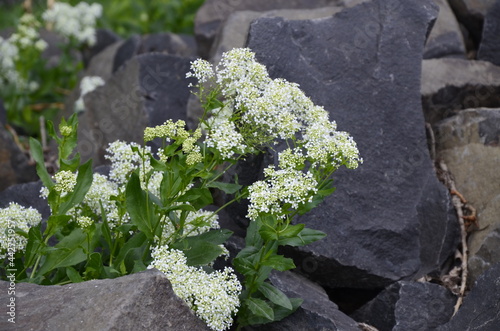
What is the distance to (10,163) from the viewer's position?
211 inches

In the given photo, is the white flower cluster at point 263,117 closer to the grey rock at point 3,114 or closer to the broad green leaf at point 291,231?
the broad green leaf at point 291,231

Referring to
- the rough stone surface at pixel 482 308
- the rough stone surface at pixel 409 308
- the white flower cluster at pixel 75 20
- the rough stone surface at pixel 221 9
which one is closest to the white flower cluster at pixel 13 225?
the rough stone surface at pixel 409 308

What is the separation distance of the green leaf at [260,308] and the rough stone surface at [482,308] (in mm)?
944

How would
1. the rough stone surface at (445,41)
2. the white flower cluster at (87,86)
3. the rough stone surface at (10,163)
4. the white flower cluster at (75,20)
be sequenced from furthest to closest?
1. the white flower cluster at (75,20)
2. the white flower cluster at (87,86)
3. the rough stone surface at (445,41)
4. the rough stone surface at (10,163)

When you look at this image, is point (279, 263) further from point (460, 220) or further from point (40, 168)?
point (460, 220)

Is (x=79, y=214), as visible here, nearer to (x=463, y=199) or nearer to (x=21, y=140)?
(x=463, y=199)

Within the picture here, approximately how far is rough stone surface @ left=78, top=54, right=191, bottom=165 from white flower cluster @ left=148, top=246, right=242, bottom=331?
229 centimetres

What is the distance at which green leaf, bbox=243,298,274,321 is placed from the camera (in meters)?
3.23

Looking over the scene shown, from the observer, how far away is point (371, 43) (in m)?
4.57

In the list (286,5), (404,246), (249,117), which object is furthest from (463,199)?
(286,5)

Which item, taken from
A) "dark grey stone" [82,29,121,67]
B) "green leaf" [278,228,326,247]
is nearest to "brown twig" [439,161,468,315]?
"green leaf" [278,228,326,247]

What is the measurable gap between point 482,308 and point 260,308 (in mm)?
1148

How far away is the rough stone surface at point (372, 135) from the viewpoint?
4.00m

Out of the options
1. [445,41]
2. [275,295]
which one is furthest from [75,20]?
[275,295]
